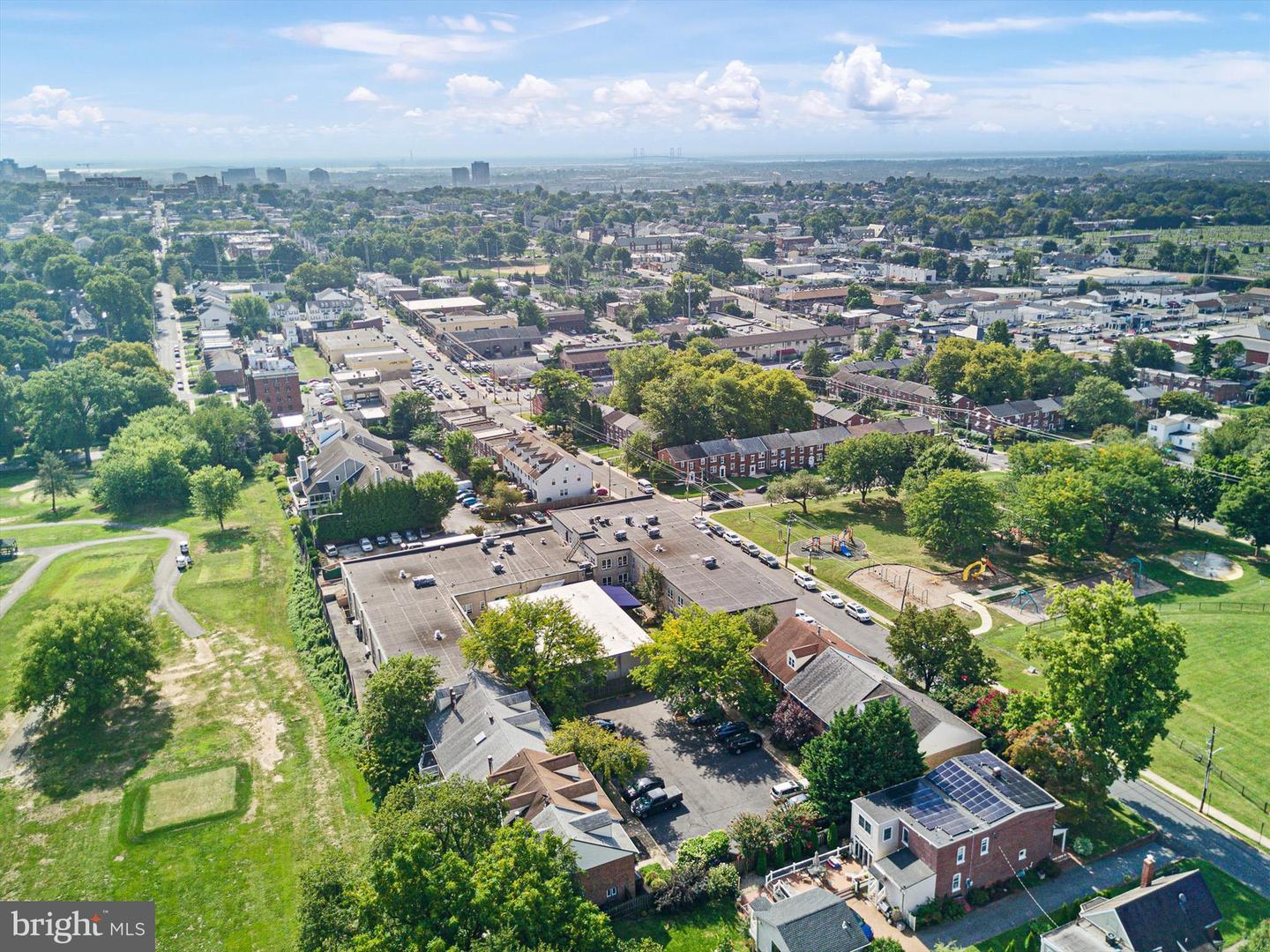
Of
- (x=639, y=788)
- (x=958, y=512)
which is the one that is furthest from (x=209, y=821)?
(x=958, y=512)

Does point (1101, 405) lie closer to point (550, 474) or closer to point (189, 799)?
point (550, 474)

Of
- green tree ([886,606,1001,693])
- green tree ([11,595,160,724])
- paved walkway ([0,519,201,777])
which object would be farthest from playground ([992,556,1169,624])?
green tree ([11,595,160,724])

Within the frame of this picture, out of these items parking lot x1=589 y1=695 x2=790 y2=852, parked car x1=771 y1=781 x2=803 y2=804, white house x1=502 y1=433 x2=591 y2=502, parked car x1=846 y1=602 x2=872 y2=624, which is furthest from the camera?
white house x1=502 y1=433 x2=591 y2=502

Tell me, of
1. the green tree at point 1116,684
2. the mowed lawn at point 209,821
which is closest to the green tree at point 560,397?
the mowed lawn at point 209,821

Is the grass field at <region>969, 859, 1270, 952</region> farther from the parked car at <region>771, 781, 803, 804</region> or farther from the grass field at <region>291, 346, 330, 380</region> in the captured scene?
the grass field at <region>291, 346, 330, 380</region>

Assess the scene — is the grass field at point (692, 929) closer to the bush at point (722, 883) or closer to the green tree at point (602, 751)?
the bush at point (722, 883)

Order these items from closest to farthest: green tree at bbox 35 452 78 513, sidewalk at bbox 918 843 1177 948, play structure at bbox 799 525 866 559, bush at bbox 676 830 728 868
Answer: sidewalk at bbox 918 843 1177 948, bush at bbox 676 830 728 868, play structure at bbox 799 525 866 559, green tree at bbox 35 452 78 513

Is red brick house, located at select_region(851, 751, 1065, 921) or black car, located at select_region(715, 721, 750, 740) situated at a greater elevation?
red brick house, located at select_region(851, 751, 1065, 921)
